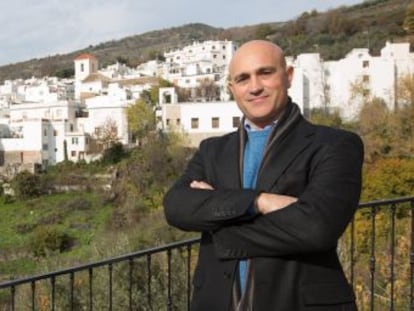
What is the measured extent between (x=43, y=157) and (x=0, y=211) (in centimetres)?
884

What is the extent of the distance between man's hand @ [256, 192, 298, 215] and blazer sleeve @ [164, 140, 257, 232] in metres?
0.03

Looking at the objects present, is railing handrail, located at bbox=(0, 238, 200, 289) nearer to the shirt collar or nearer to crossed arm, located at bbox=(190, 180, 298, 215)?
the shirt collar

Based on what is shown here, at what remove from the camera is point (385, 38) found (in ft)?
156

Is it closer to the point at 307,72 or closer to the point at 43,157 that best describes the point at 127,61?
the point at 43,157

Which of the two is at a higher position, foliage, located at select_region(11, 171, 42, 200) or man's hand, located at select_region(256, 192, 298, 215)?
man's hand, located at select_region(256, 192, 298, 215)

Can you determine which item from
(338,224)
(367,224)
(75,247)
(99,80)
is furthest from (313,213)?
(99,80)

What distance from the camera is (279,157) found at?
1.87 metres

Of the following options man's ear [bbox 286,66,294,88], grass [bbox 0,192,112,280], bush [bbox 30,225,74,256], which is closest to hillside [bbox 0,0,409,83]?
grass [bbox 0,192,112,280]

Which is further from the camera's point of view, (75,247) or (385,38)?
(385,38)

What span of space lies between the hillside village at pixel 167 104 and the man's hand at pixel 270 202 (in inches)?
1148

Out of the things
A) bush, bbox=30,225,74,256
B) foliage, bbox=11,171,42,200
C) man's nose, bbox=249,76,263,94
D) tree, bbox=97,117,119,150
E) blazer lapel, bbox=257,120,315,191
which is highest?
man's nose, bbox=249,76,263,94

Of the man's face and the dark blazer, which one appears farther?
the man's face

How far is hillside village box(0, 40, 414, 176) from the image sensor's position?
3344 cm

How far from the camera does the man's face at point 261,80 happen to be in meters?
1.94
